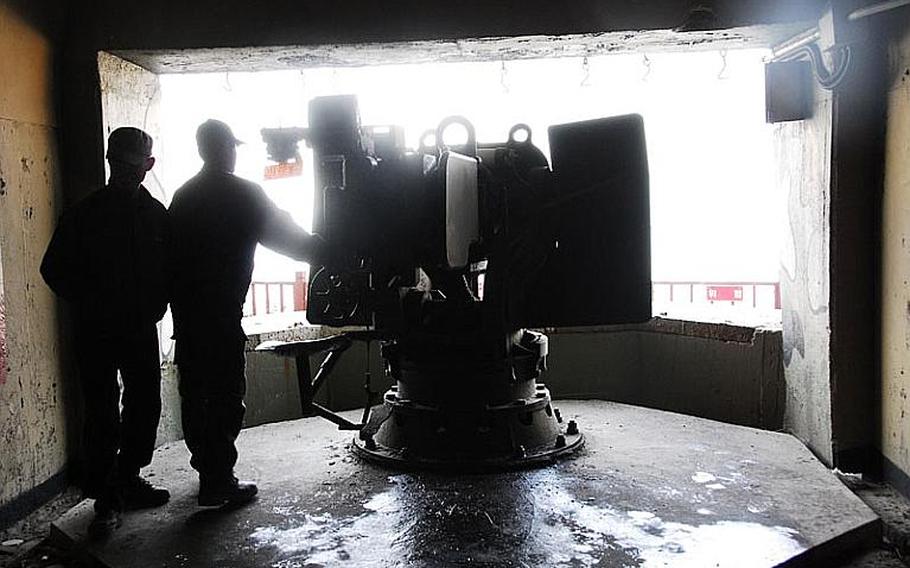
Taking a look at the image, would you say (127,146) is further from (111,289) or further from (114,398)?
(114,398)

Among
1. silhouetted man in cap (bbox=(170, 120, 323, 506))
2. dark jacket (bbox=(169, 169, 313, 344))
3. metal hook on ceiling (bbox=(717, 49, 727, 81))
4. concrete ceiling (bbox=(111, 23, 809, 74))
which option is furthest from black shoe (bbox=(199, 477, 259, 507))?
metal hook on ceiling (bbox=(717, 49, 727, 81))

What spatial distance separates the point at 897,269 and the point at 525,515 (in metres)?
1.71

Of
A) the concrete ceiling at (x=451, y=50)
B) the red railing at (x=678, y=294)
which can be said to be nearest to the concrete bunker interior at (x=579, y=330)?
the concrete ceiling at (x=451, y=50)

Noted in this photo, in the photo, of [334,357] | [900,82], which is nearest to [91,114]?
[334,357]

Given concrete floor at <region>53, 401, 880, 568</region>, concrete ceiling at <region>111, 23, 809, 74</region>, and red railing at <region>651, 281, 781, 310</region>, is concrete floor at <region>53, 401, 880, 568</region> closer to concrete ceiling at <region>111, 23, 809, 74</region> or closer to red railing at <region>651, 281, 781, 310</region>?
concrete ceiling at <region>111, 23, 809, 74</region>

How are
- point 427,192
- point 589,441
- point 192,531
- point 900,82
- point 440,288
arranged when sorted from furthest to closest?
point 589,441, point 440,288, point 900,82, point 427,192, point 192,531

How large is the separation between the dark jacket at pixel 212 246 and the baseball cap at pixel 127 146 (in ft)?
0.71

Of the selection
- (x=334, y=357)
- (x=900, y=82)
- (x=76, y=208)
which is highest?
(x=900, y=82)

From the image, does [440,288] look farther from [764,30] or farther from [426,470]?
[764,30]

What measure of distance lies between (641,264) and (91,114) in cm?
241

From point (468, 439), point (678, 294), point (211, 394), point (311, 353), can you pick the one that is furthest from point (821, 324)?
point (678, 294)

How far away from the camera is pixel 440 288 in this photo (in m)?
3.55

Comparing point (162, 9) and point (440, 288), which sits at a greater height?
point (162, 9)

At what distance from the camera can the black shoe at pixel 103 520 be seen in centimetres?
288
